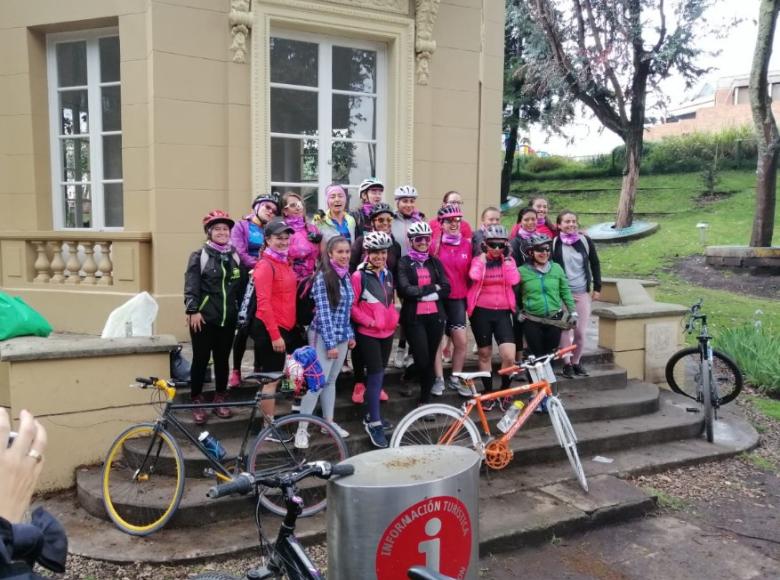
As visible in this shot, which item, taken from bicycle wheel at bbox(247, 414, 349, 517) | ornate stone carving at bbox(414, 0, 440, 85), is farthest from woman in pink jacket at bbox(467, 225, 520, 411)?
ornate stone carving at bbox(414, 0, 440, 85)

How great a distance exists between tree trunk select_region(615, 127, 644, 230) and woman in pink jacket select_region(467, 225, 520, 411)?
15.7 m

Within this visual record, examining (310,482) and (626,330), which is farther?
(626,330)

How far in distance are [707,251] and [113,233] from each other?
13.3 m

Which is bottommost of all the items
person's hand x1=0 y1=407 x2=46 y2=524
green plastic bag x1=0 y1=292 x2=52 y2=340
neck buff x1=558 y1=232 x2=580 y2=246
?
green plastic bag x1=0 y1=292 x2=52 y2=340

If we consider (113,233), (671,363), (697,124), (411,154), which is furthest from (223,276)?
(697,124)

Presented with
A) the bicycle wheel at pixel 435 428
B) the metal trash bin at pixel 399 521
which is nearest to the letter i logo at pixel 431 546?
the metal trash bin at pixel 399 521

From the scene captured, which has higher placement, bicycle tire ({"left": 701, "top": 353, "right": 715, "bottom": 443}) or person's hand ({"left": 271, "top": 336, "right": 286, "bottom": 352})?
person's hand ({"left": 271, "top": 336, "right": 286, "bottom": 352})

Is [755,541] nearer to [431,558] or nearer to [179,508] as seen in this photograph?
[431,558]

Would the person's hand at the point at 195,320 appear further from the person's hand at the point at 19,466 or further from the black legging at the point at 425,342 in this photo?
the person's hand at the point at 19,466

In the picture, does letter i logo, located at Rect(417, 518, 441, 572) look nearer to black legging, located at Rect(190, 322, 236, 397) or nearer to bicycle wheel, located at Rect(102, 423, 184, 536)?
bicycle wheel, located at Rect(102, 423, 184, 536)

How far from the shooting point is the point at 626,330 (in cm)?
742

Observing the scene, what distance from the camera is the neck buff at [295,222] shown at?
552 cm

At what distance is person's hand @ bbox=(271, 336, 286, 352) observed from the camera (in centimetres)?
489

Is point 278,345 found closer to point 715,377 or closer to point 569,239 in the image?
point 569,239
